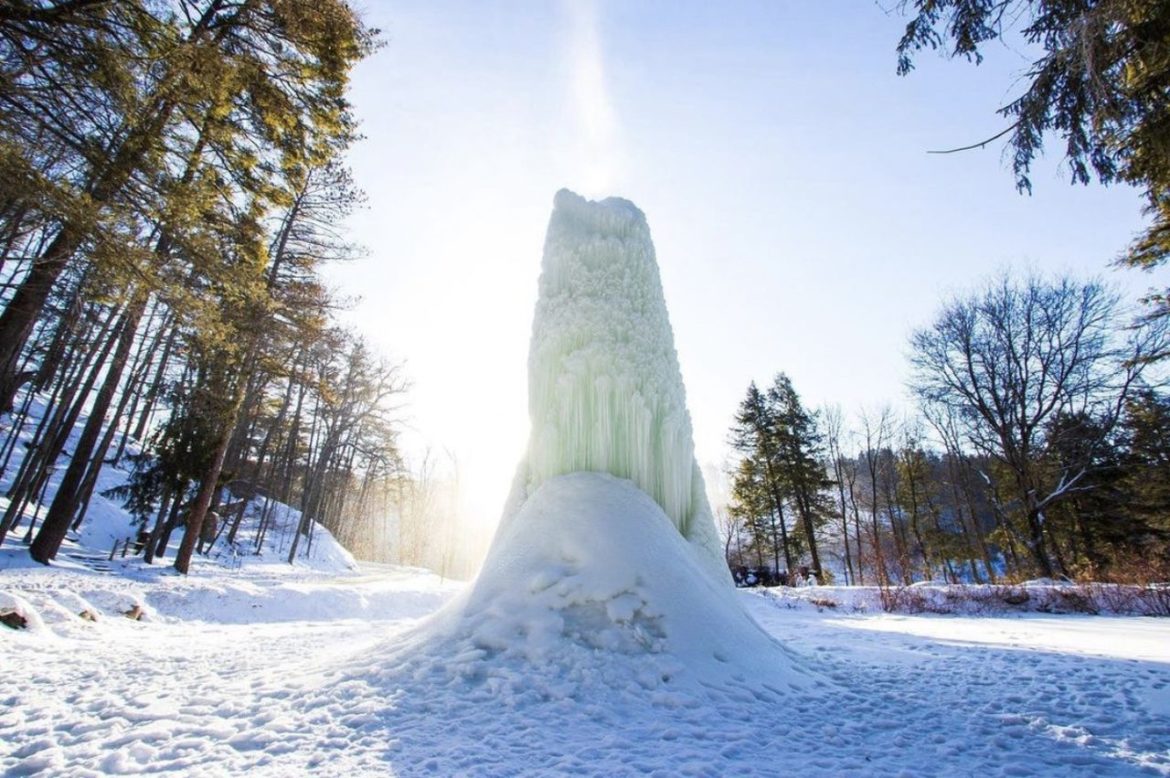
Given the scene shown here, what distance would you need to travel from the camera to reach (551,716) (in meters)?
2.96

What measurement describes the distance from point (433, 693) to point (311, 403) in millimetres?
24276

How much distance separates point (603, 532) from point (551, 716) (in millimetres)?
1809

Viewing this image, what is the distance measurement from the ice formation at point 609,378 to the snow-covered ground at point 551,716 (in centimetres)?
233

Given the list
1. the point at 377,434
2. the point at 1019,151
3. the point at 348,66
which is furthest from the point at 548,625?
the point at 377,434

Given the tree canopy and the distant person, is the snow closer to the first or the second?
the tree canopy

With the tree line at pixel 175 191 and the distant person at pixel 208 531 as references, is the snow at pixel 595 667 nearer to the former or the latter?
the tree line at pixel 175 191

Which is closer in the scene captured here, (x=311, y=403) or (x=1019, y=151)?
(x=1019, y=151)

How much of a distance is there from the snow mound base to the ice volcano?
0.04 ft

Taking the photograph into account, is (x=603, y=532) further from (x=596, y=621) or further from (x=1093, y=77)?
(x=1093, y=77)

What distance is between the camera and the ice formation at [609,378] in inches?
224

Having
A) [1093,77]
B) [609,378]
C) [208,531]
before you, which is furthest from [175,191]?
[208,531]

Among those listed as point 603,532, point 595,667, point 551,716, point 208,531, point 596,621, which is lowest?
point 551,716

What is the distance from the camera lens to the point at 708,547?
19.4 ft

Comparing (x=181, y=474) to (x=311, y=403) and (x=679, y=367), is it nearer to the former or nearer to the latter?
(x=311, y=403)
